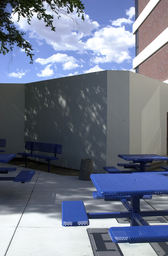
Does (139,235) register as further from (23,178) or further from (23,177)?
(23,177)

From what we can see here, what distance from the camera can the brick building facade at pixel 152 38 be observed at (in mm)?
19094

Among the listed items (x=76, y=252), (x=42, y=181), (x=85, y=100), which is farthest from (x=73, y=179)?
(x=76, y=252)

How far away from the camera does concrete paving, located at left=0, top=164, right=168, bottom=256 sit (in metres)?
3.14

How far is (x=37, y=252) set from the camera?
10.0 ft

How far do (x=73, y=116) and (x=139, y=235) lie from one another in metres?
7.78

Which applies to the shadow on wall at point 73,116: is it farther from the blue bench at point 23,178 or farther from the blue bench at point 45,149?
the blue bench at point 23,178

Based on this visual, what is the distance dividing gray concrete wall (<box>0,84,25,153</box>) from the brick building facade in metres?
11.4

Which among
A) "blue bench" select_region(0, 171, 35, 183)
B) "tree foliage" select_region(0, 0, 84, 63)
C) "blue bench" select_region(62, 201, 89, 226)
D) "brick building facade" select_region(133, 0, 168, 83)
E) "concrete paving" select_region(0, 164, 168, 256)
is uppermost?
"brick building facade" select_region(133, 0, 168, 83)

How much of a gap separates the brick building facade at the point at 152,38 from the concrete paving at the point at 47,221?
49.6 ft

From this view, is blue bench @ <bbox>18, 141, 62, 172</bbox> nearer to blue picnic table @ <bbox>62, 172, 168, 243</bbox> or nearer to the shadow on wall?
the shadow on wall

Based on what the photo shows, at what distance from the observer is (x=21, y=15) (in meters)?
10.6

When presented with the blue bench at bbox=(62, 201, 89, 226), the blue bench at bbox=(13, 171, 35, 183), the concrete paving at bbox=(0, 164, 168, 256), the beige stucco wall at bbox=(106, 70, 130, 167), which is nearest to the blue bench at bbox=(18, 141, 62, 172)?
the beige stucco wall at bbox=(106, 70, 130, 167)

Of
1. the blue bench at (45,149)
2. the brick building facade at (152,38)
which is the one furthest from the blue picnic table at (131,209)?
the brick building facade at (152,38)

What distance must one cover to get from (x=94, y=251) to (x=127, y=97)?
6831 mm
